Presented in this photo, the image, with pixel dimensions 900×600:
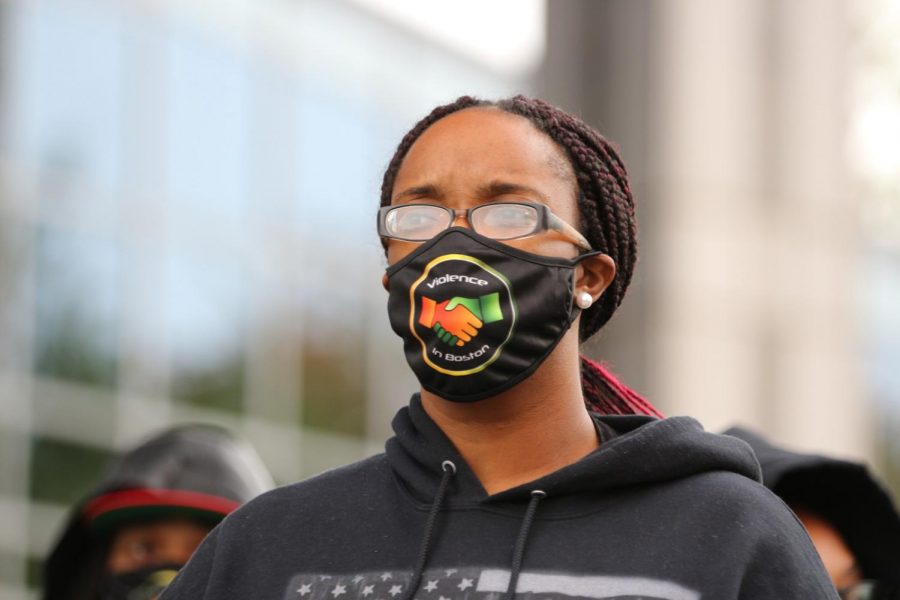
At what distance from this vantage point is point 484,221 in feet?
11.4

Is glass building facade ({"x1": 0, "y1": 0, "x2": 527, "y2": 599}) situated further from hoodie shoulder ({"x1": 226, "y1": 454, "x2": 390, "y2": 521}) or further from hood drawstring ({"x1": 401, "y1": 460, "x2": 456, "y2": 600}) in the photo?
hood drawstring ({"x1": 401, "y1": 460, "x2": 456, "y2": 600})

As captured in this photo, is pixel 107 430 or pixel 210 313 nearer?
pixel 107 430

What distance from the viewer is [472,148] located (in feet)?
11.7

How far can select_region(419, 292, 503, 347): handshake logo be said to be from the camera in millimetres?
3404

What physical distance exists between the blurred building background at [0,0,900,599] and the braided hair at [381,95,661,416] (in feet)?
39.8

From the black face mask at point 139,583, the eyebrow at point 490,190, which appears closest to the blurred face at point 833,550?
the black face mask at point 139,583

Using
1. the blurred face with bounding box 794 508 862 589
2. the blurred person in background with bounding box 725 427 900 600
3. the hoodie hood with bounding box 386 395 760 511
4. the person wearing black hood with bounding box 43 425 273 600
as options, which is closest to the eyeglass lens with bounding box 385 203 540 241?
the hoodie hood with bounding box 386 395 760 511

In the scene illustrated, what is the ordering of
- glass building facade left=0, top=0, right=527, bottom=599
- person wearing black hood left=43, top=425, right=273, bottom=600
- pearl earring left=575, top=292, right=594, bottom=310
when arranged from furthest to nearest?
glass building facade left=0, top=0, right=527, bottom=599
person wearing black hood left=43, top=425, right=273, bottom=600
pearl earring left=575, top=292, right=594, bottom=310

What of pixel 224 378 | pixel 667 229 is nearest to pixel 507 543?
pixel 667 229

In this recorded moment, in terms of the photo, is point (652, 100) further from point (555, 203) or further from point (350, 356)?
point (555, 203)

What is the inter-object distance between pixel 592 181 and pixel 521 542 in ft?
2.34

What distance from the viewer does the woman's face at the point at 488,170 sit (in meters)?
3.53

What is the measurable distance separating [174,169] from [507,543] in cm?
1506

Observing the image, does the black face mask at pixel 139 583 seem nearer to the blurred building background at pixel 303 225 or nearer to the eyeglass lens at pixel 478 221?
the eyeglass lens at pixel 478 221
